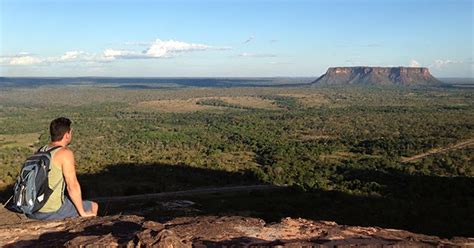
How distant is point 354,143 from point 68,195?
55.1m

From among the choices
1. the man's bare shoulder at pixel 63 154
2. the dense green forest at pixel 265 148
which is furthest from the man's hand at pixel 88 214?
the dense green forest at pixel 265 148

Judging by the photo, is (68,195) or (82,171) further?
(82,171)

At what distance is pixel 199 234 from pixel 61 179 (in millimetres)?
1861

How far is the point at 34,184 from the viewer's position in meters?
5.81

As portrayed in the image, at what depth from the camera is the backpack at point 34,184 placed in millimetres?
5762

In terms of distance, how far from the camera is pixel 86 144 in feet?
198

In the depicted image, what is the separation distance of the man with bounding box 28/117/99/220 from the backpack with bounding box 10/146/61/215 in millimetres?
58

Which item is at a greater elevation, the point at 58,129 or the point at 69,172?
the point at 58,129

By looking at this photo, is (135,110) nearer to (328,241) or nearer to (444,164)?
(444,164)

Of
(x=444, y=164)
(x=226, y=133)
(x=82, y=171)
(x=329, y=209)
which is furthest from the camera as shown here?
(x=226, y=133)

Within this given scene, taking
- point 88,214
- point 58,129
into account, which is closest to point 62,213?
point 88,214

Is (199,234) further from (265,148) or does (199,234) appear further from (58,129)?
(265,148)

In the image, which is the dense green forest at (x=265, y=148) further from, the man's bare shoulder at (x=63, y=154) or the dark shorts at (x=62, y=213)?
the man's bare shoulder at (x=63, y=154)

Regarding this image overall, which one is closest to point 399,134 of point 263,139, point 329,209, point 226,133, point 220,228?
point 263,139
